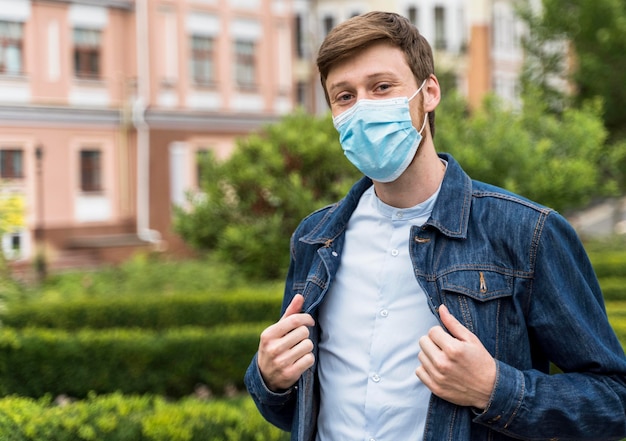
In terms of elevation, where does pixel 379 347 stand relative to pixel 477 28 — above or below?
below

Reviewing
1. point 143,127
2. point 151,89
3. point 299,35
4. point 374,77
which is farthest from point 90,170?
point 374,77

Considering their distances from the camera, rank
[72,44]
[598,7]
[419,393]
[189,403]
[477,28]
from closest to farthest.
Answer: [419,393], [189,403], [72,44], [598,7], [477,28]

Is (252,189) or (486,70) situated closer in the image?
(252,189)

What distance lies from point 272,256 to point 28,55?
6849mm

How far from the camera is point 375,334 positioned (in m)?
1.90

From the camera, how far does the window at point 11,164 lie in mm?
13000

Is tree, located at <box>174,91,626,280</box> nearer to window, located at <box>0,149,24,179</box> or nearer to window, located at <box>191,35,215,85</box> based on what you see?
window, located at <box>0,149,24,179</box>

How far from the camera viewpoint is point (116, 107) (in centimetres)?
1750

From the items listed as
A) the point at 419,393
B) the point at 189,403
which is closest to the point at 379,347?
the point at 419,393

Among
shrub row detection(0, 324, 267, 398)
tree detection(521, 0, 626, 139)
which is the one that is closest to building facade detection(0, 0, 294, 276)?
shrub row detection(0, 324, 267, 398)

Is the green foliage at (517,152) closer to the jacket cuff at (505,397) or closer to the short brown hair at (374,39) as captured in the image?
the short brown hair at (374,39)

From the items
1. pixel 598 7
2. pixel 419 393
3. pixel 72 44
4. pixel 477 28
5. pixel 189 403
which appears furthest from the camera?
pixel 477 28

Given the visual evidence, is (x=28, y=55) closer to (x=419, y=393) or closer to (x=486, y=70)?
(x=419, y=393)

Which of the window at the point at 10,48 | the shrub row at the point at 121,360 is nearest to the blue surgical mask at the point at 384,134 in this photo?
the shrub row at the point at 121,360
